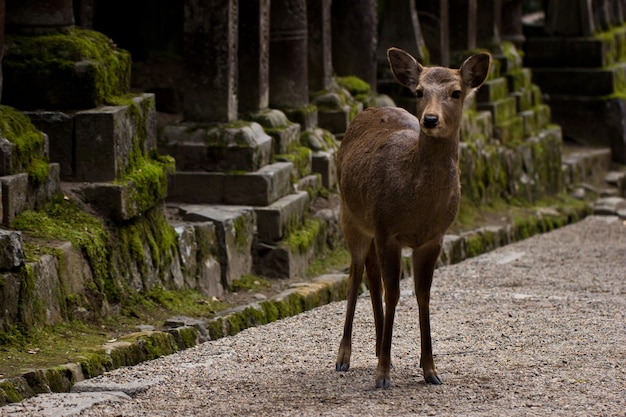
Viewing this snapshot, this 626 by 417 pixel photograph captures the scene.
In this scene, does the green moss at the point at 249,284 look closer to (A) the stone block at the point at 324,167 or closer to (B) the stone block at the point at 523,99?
(A) the stone block at the point at 324,167

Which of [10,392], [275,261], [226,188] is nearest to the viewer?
[10,392]

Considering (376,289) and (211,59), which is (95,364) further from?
(211,59)

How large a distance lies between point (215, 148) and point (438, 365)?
4869 millimetres

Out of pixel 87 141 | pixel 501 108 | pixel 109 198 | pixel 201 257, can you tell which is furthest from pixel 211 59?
pixel 501 108

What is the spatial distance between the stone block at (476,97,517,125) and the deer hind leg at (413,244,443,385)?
40.5 feet

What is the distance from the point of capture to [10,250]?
28.1 ft

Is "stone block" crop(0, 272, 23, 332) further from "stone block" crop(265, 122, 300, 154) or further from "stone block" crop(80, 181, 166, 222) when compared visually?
"stone block" crop(265, 122, 300, 154)

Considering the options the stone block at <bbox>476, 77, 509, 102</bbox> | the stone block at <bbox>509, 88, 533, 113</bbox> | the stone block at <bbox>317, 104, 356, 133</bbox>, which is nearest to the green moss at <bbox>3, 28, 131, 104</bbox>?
the stone block at <bbox>317, 104, 356, 133</bbox>

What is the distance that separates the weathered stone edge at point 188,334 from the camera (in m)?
7.96

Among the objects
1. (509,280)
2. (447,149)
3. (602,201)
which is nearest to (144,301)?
(447,149)

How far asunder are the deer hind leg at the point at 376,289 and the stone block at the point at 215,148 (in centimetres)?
422

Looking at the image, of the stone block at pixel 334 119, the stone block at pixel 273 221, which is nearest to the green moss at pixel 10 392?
the stone block at pixel 273 221

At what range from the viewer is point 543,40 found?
2606cm

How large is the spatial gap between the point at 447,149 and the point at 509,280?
207 inches
